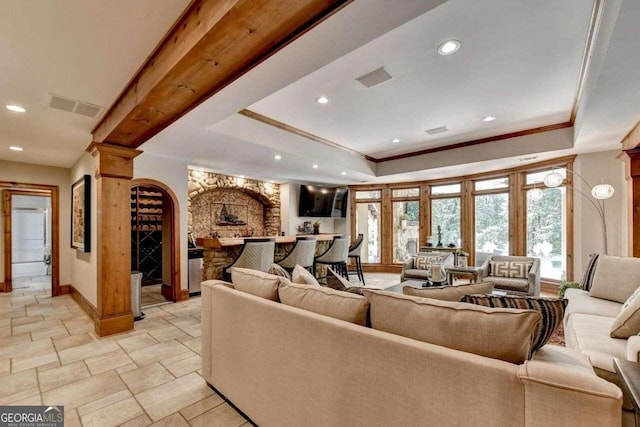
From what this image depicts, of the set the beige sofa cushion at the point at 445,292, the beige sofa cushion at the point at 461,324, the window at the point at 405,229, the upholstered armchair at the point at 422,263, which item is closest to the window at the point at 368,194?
the window at the point at 405,229

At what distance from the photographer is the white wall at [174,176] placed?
4379 mm

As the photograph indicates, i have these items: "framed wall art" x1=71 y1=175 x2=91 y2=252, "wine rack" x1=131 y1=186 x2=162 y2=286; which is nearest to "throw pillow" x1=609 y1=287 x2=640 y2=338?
"framed wall art" x1=71 y1=175 x2=91 y2=252

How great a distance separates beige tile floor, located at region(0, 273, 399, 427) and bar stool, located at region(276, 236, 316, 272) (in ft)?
4.99

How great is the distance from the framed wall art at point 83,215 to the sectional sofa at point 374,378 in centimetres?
300

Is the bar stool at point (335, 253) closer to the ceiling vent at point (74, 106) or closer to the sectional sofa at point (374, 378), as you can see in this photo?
the sectional sofa at point (374, 378)

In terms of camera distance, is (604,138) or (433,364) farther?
(604,138)

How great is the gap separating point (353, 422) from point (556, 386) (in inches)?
31.4

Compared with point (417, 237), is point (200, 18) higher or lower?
higher

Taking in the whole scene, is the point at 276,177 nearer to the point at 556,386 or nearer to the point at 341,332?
the point at 341,332

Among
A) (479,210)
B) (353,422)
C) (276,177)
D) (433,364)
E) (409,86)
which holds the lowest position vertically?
(353,422)

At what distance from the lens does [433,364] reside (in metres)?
1.07

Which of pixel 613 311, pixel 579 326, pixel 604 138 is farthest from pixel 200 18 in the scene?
pixel 604 138

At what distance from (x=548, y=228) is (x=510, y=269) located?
5.48ft

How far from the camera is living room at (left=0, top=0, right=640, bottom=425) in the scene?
1.70 meters
